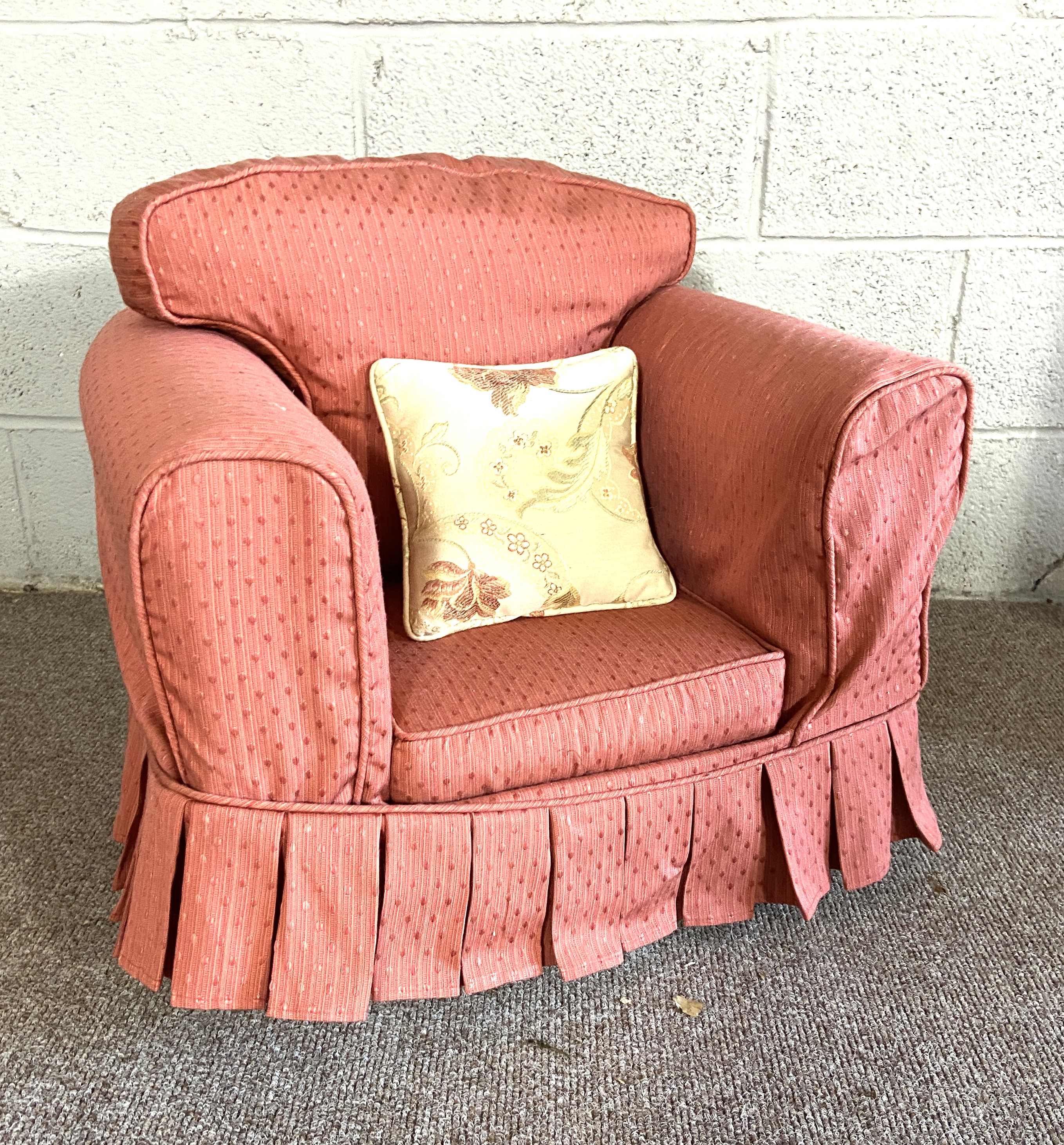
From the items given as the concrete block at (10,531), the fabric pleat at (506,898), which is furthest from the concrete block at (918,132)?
the concrete block at (10,531)

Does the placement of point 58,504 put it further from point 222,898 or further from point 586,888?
point 586,888

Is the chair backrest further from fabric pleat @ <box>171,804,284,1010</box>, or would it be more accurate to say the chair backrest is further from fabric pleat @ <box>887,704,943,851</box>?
fabric pleat @ <box>887,704,943,851</box>

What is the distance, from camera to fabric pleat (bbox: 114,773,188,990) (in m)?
0.97

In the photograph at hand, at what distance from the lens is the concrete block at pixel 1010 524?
6.44 feet

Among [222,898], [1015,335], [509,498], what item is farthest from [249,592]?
[1015,335]

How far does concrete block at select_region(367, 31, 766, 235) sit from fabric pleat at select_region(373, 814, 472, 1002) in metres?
1.18

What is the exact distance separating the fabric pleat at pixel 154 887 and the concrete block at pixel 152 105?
1.14 metres

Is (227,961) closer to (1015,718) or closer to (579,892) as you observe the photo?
(579,892)

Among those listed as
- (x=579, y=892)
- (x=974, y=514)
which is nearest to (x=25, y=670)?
(x=579, y=892)

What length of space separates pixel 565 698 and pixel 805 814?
1.11ft

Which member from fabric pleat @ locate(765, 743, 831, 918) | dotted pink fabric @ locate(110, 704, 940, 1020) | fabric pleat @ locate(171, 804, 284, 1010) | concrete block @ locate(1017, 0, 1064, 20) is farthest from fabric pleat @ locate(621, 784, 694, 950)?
concrete block @ locate(1017, 0, 1064, 20)

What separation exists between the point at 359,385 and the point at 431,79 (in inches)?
27.2

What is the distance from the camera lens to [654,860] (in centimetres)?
113

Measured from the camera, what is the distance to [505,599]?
1194 millimetres
